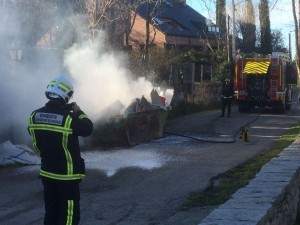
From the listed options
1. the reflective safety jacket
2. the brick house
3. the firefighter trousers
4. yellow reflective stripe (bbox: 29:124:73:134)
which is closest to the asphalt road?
the firefighter trousers

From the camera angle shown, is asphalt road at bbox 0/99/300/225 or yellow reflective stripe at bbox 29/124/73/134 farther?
asphalt road at bbox 0/99/300/225

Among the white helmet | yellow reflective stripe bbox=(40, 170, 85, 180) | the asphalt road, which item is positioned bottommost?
the asphalt road

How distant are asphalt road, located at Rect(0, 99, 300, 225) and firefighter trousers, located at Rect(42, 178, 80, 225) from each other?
1.72m

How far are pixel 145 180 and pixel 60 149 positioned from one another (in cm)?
469

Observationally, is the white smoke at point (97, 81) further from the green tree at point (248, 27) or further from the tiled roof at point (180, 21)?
the green tree at point (248, 27)

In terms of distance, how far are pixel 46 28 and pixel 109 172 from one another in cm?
634

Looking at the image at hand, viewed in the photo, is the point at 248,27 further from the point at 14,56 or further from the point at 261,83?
the point at 14,56

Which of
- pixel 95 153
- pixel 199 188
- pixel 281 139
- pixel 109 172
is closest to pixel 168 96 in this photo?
pixel 281 139

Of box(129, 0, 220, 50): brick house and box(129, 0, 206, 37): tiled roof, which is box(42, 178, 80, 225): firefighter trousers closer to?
box(129, 0, 220, 50): brick house

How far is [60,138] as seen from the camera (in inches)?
196

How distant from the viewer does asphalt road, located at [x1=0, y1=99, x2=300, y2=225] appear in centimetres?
716

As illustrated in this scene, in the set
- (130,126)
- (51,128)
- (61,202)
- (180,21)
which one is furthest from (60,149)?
(180,21)

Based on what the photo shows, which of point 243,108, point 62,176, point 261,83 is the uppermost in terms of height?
point 261,83

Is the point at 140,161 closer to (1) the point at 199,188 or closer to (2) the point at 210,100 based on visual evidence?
(1) the point at 199,188
